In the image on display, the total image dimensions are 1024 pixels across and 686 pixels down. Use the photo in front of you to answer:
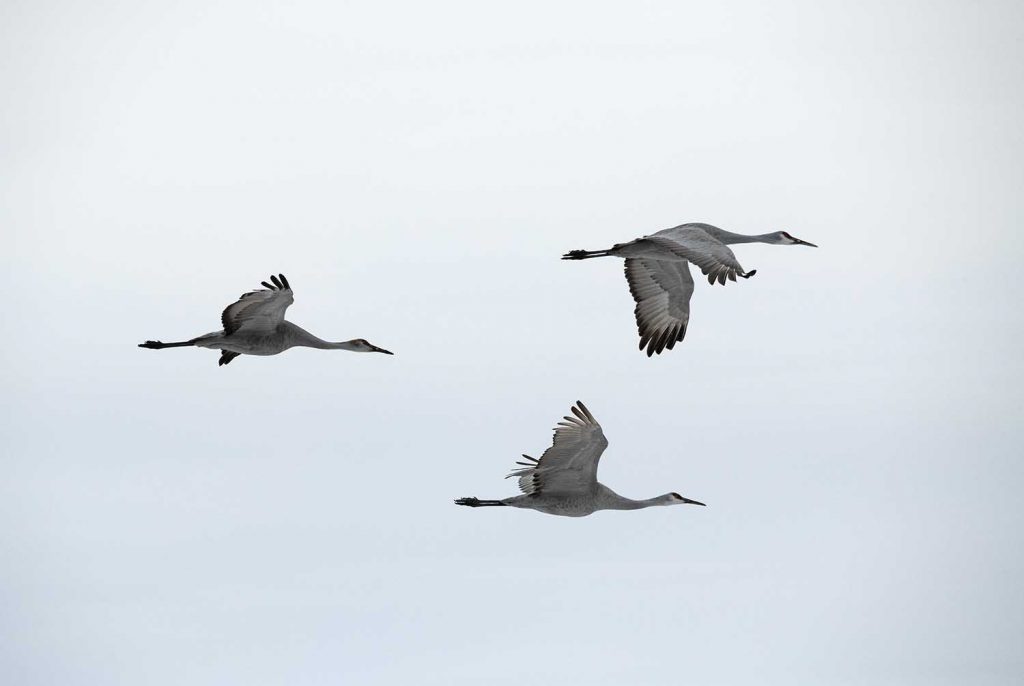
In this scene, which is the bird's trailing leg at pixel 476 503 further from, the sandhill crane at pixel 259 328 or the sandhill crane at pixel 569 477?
the sandhill crane at pixel 259 328

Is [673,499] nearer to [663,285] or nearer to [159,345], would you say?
[663,285]

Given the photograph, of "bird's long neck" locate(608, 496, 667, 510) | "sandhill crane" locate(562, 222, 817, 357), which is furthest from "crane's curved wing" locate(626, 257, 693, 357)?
"bird's long neck" locate(608, 496, 667, 510)

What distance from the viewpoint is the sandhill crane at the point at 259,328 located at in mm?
22875

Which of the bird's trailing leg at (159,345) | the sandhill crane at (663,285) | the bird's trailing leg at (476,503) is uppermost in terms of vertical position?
the sandhill crane at (663,285)

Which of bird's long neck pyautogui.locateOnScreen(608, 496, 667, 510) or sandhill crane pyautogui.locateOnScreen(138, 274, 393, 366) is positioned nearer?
sandhill crane pyautogui.locateOnScreen(138, 274, 393, 366)

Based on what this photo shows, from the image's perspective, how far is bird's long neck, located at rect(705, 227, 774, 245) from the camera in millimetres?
24297

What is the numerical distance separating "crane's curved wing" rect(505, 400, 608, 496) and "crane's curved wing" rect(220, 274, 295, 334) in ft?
12.8

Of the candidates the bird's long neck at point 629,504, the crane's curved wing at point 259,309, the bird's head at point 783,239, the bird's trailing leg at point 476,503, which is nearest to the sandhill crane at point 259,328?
the crane's curved wing at point 259,309

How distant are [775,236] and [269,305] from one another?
25.4 ft

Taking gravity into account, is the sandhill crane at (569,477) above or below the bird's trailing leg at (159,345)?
below

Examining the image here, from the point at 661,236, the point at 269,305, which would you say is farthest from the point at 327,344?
the point at 661,236

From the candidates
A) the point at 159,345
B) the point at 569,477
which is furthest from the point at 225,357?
the point at 569,477

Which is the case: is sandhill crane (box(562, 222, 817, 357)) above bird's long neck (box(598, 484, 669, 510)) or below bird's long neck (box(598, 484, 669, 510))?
above

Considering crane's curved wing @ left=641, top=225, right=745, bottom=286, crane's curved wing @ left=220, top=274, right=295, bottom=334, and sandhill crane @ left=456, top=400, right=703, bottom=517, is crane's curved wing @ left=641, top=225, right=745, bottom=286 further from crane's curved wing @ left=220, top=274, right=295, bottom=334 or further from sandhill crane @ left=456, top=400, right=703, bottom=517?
crane's curved wing @ left=220, top=274, right=295, bottom=334
